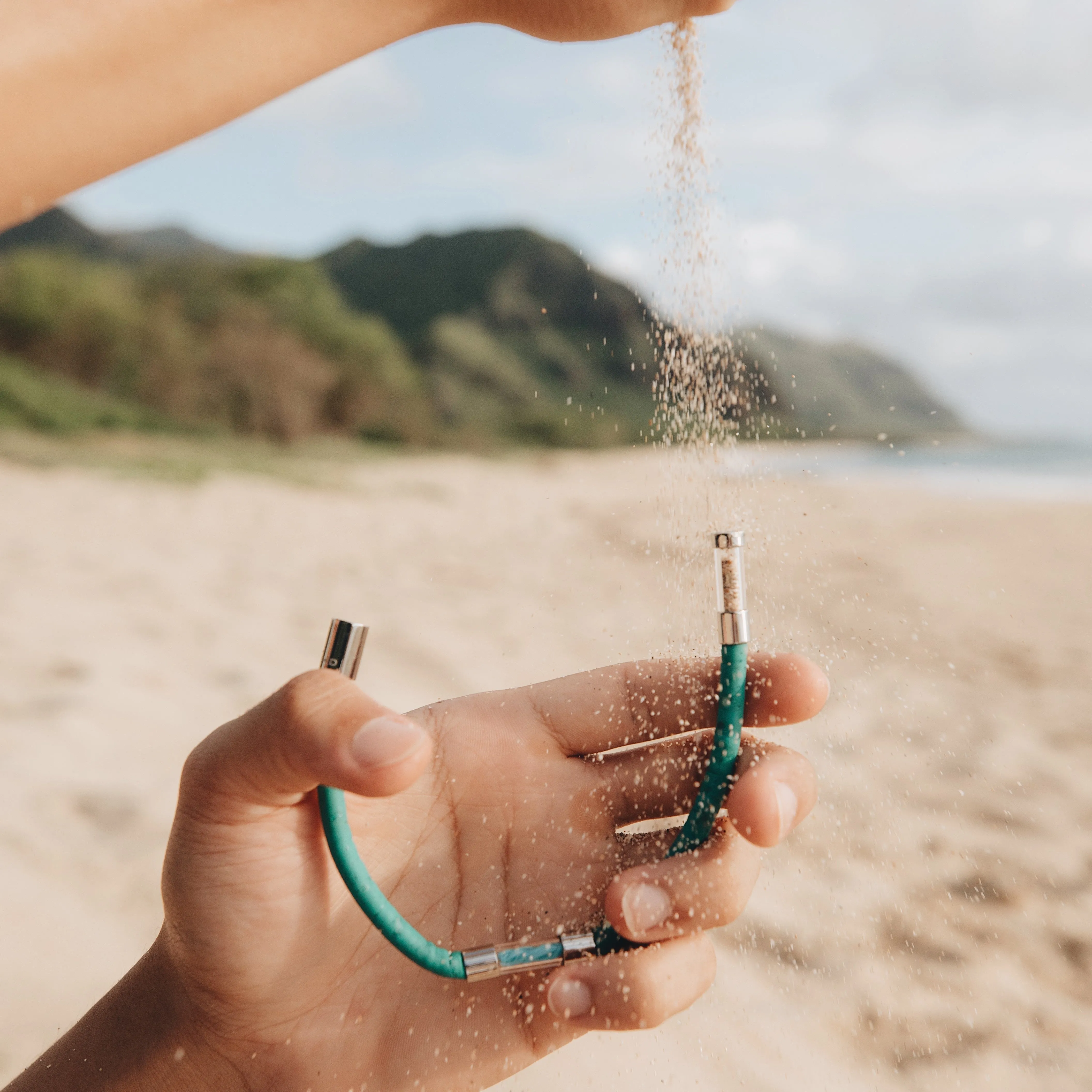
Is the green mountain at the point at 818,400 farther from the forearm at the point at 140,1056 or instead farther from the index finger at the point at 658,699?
the forearm at the point at 140,1056

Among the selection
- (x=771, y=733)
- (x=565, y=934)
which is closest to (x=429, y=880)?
(x=565, y=934)

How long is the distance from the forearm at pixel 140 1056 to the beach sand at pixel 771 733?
17.4 inches

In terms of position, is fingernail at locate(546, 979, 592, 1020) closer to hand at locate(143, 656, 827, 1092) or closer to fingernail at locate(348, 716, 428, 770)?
hand at locate(143, 656, 827, 1092)

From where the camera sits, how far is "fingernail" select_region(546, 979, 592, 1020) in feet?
3.55

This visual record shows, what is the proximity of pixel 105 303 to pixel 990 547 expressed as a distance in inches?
585

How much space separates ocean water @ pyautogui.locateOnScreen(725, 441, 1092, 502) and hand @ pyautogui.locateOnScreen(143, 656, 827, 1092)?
0.46 meters

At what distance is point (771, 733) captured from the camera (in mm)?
2914

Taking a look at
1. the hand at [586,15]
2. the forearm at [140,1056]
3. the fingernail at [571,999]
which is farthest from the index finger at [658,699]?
the hand at [586,15]

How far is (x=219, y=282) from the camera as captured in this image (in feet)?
64.2

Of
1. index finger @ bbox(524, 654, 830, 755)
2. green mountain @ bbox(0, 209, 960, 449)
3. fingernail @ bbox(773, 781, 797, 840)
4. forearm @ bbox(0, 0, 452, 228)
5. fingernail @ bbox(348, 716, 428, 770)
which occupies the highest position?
green mountain @ bbox(0, 209, 960, 449)

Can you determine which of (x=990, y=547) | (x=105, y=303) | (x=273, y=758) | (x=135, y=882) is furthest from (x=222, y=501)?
(x=105, y=303)

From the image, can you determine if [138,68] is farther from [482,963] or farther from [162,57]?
[482,963]

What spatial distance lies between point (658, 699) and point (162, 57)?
102 centimetres

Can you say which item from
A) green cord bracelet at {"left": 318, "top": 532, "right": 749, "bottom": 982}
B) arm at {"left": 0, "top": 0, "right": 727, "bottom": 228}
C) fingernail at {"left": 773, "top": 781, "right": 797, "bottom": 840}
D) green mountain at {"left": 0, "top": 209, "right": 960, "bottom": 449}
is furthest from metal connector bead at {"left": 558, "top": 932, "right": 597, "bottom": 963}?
green mountain at {"left": 0, "top": 209, "right": 960, "bottom": 449}
